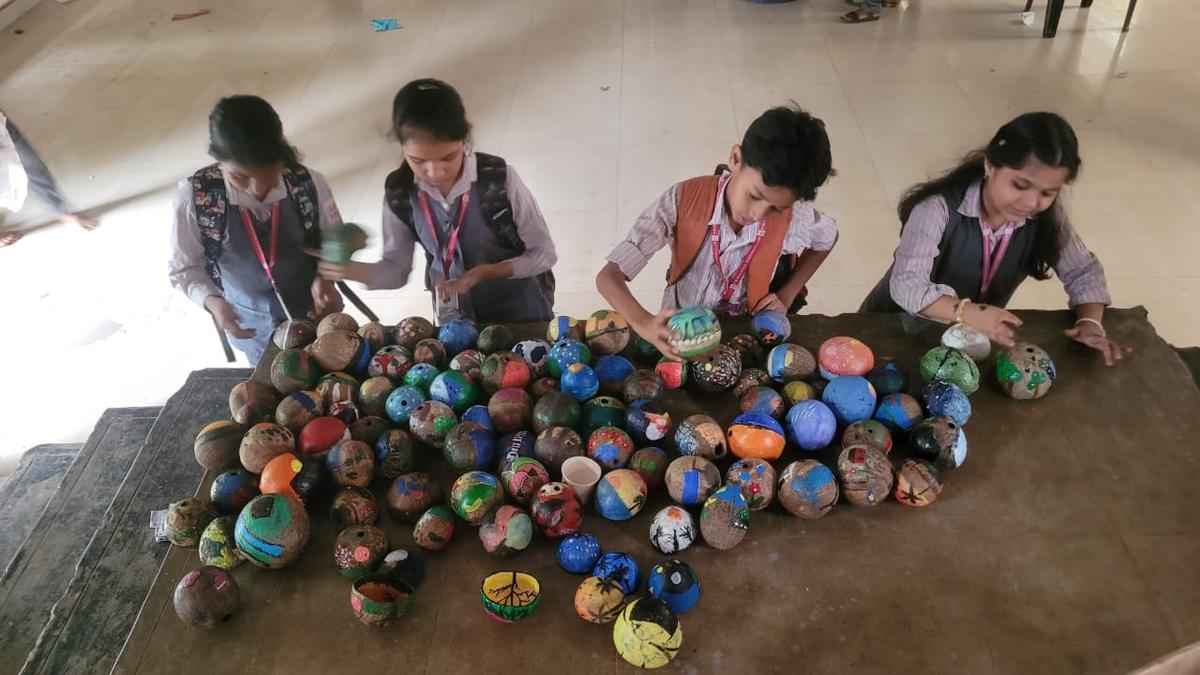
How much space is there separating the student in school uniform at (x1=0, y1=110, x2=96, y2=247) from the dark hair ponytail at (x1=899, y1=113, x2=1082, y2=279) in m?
4.35

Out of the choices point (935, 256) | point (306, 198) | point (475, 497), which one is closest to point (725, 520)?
point (475, 497)

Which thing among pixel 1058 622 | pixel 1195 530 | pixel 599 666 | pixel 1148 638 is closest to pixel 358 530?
pixel 599 666

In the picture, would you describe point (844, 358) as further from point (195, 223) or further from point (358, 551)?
point (195, 223)

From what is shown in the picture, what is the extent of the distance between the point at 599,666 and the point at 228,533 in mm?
876

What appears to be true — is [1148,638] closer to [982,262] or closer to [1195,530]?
[1195,530]

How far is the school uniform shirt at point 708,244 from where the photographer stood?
6.98ft

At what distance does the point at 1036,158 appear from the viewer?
1859 millimetres

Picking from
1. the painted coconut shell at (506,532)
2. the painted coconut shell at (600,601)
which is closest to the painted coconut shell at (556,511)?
the painted coconut shell at (506,532)

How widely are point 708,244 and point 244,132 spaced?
50.8 inches

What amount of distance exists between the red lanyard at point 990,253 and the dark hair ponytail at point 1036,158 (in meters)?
0.08

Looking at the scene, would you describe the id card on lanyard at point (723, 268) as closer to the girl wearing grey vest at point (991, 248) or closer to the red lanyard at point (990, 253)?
the girl wearing grey vest at point (991, 248)

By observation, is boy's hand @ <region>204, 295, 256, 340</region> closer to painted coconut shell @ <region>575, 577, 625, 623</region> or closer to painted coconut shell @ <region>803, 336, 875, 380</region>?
painted coconut shell @ <region>575, 577, 625, 623</region>

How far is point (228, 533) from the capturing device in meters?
1.70

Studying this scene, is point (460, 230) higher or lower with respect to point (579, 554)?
higher
